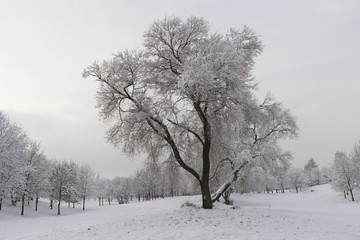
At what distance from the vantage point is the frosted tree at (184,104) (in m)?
16.8

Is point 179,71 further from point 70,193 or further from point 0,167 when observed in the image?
point 70,193

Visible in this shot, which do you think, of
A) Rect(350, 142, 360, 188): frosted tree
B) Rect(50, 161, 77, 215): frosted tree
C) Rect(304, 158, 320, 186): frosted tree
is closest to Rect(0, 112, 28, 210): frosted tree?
Rect(50, 161, 77, 215): frosted tree

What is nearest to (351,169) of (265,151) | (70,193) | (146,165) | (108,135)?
(265,151)

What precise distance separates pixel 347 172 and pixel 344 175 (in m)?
0.88

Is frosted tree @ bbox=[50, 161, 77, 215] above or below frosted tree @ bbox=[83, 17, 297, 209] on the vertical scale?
below

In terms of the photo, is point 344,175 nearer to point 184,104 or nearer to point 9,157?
point 184,104

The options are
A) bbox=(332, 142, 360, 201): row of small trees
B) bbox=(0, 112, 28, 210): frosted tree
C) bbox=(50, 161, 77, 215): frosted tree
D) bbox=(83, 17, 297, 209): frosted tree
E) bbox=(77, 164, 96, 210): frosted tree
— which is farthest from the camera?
bbox=(77, 164, 96, 210): frosted tree

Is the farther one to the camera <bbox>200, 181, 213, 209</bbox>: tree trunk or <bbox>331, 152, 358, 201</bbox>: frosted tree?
<bbox>331, 152, 358, 201</bbox>: frosted tree

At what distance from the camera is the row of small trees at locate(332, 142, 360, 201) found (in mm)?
49556

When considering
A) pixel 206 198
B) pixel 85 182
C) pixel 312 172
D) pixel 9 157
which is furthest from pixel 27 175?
pixel 312 172

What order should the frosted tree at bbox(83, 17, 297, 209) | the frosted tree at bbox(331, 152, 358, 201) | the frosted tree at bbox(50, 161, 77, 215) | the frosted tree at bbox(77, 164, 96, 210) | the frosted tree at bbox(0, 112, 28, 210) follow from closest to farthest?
the frosted tree at bbox(83, 17, 297, 209) < the frosted tree at bbox(0, 112, 28, 210) < the frosted tree at bbox(50, 161, 77, 215) < the frosted tree at bbox(331, 152, 358, 201) < the frosted tree at bbox(77, 164, 96, 210)

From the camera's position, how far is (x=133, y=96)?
1791cm

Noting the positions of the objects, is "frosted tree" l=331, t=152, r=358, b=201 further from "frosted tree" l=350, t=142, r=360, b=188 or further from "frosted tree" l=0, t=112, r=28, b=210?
"frosted tree" l=0, t=112, r=28, b=210

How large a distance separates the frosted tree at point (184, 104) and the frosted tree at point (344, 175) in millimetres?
41378
